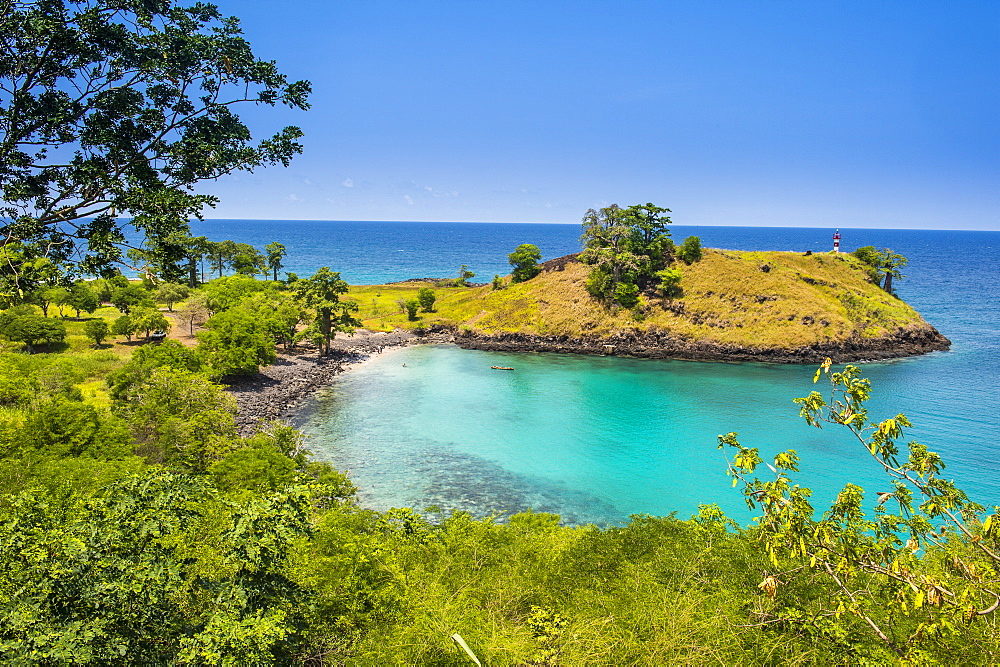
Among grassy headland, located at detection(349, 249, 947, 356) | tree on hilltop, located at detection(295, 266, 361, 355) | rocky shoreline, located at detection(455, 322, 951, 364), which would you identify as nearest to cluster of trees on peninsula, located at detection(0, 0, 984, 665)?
tree on hilltop, located at detection(295, 266, 361, 355)

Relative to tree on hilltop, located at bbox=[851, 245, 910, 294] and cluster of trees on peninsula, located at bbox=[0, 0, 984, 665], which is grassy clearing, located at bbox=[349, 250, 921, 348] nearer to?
tree on hilltop, located at bbox=[851, 245, 910, 294]

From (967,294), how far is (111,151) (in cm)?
16216

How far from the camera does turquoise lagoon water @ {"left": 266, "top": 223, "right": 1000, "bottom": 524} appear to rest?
33.1 metres

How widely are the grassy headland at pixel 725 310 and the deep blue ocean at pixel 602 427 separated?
20.3 feet

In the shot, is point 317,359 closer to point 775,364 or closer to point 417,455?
point 417,455

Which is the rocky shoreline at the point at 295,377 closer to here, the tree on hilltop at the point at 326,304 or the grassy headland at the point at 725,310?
the tree on hilltop at the point at 326,304

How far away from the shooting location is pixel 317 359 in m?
62.4

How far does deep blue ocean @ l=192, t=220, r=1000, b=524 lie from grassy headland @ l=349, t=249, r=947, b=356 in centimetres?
620

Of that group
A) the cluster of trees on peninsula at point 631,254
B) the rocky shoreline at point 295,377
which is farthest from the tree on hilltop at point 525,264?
the rocky shoreline at point 295,377

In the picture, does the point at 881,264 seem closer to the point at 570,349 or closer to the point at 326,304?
the point at 570,349

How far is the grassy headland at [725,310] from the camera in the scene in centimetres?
6862

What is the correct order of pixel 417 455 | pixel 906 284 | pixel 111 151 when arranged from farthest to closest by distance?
pixel 906 284 → pixel 417 455 → pixel 111 151

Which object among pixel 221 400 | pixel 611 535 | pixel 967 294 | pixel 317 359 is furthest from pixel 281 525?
pixel 967 294

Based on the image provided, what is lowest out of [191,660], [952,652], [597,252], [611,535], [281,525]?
[611,535]
